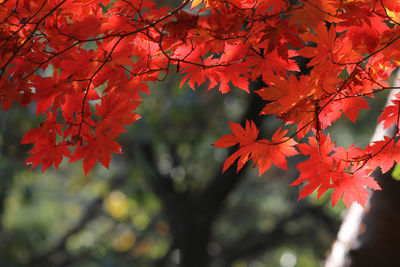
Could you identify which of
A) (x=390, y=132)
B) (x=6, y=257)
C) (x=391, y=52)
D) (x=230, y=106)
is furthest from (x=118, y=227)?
(x=391, y=52)

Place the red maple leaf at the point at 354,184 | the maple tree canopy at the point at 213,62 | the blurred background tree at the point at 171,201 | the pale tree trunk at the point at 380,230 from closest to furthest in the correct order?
the maple tree canopy at the point at 213,62 → the red maple leaf at the point at 354,184 → the pale tree trunk at the point at 380,230 → the blurred background tree at the point at 171,201

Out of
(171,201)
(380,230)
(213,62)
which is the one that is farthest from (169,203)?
(213,62)

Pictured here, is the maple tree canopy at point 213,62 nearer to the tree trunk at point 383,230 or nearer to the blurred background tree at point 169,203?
the tree trunk at point 383,230

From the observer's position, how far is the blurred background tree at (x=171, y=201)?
12.4ft

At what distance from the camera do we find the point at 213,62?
111 cm

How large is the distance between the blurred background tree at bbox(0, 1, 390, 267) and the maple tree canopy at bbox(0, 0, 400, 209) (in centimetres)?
177

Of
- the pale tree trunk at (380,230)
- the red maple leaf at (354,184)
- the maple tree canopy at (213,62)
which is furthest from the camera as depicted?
the pale tree trunk at (380,230)

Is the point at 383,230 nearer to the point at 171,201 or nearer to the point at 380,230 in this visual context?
the point at 380,230

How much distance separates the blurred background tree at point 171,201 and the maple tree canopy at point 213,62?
1.77m

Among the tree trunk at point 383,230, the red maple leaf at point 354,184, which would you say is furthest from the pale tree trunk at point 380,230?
the red maple leaf at point 354,184

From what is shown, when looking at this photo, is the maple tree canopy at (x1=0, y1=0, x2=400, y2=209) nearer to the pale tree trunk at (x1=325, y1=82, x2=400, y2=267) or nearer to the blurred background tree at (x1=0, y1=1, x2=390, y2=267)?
the pale tree trunk at (x1=325, y1=82, x2=400, y2=267)

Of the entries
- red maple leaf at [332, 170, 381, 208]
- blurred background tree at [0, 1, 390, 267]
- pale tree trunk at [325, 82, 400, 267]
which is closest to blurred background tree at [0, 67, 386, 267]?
blurred background tree at [0, 1, 390, 267]

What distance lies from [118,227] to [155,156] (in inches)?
149

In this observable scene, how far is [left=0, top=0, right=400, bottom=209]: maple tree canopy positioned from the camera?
88cm
